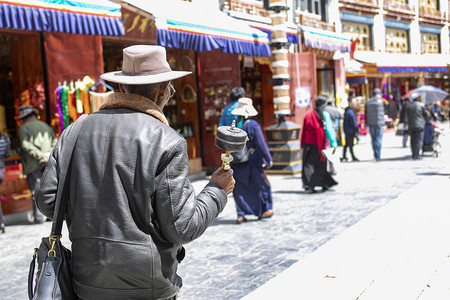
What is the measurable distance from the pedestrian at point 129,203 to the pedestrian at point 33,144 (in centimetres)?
649

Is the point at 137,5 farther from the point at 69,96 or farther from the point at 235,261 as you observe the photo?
the point at 235,261

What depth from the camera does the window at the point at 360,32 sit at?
1037 inches

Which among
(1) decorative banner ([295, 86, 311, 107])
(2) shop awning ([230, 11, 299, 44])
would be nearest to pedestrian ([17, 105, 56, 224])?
(2) shop awning ([230, 11, 299, 44])

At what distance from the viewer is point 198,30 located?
10422 mm

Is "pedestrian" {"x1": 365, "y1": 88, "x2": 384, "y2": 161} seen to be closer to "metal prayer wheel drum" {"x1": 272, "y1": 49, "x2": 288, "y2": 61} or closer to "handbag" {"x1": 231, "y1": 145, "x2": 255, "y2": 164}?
"metal prayer wheel drum" {"x1": 272, "y1": 49, "x2": 288, "y2": 61}

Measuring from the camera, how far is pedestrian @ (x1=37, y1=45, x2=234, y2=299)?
2.38 m

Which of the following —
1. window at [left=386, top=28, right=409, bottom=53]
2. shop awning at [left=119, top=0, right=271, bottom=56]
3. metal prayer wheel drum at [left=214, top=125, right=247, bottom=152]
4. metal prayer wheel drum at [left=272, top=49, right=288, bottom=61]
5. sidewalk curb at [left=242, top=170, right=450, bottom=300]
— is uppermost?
window at [left=386, top=28, right=409, bottom=53]

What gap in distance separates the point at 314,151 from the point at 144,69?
7948 mm

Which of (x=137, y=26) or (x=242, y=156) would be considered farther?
(x=137, y=26)

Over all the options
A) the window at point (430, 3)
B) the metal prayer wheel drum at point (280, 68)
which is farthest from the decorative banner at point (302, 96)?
the window at point (430, 3)

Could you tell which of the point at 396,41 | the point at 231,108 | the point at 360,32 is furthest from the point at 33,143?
the point at 396,41

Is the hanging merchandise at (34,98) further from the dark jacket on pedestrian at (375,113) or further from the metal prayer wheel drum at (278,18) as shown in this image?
the dark jacket on pedestrian at (375,113)

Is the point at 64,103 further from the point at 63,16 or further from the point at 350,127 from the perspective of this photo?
the point at 350,127

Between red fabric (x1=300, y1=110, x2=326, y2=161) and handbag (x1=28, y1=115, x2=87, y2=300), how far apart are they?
25.4 ft
